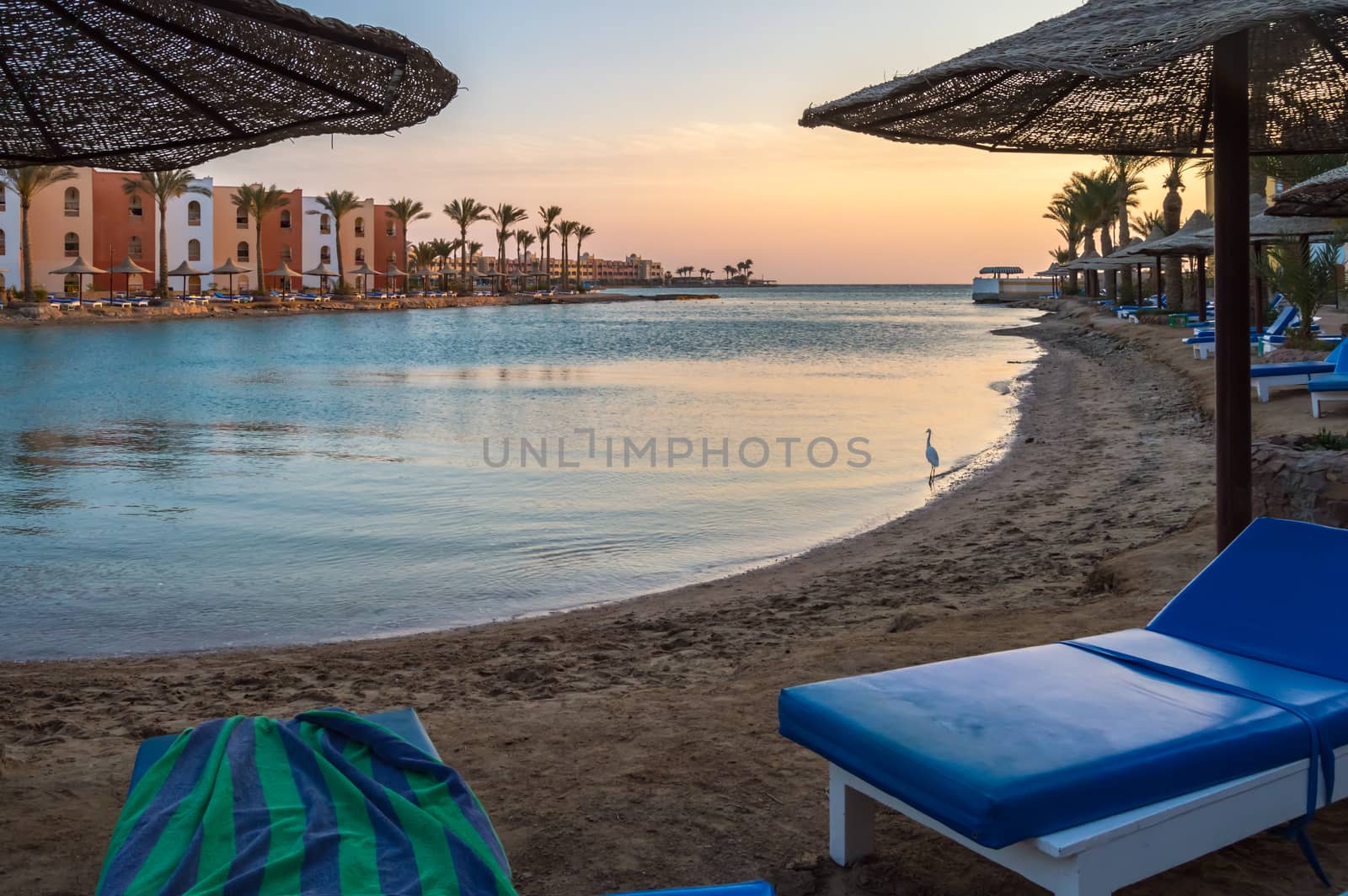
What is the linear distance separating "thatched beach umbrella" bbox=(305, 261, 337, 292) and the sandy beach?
2475 inches

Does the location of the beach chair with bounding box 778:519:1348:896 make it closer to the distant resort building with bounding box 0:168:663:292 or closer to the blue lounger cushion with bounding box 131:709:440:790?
the blue lounger cushion with bounding box 131:709:440:790

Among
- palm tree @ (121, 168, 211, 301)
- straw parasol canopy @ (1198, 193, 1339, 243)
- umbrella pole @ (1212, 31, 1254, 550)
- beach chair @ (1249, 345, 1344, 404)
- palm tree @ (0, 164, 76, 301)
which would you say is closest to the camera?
umbrella pole @ (1212, 31, 1254, 550)

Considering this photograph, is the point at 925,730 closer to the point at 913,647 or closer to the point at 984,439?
the point at 913,647

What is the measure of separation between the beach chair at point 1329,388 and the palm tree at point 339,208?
212ft

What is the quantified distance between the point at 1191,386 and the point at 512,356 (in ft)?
79.4

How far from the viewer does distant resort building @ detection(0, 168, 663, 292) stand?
52812 mm

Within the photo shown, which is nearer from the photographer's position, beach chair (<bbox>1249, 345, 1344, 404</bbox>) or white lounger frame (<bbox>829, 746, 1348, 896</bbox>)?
white lounger frame (<bbox>829, 746, 1348, 896</bbox>)

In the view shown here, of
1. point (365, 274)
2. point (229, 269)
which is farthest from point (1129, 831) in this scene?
point (365, 274)

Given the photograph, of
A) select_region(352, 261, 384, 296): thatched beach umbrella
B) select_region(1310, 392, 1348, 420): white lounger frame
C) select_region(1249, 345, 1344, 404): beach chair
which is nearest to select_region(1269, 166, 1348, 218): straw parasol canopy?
select_region(1310, 392, 1348, 420): white lounger frame

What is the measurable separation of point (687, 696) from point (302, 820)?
2241 millimetres

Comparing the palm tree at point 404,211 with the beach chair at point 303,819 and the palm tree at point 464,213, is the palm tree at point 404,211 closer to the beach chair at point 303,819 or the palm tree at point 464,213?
the palm tree at point 464,213

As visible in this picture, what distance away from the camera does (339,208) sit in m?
67.8

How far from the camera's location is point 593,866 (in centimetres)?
289

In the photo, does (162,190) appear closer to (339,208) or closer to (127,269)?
(127,269)
